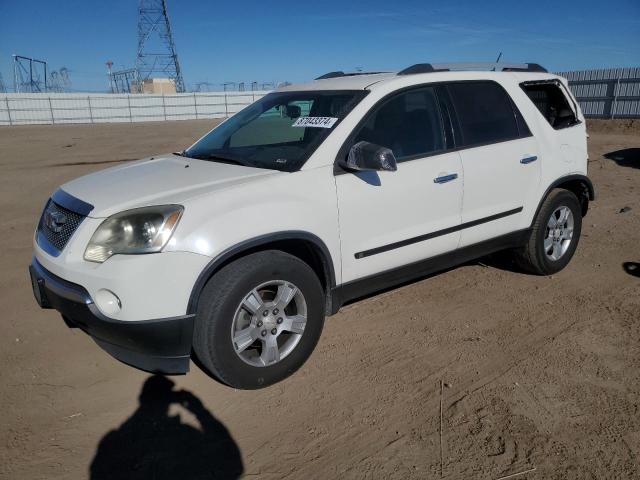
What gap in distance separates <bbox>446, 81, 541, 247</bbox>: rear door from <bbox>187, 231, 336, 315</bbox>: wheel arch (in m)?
1.30

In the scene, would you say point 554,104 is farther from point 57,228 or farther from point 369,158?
point 57,228

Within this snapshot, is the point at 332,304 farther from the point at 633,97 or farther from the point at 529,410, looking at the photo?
the point at 633,97

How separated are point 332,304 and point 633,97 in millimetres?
24248

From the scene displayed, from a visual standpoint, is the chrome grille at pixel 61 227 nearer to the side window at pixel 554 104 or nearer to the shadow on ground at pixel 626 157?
the side window at pixel 554 104

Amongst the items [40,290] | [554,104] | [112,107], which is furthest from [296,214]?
[112,107]

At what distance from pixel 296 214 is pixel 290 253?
36cm

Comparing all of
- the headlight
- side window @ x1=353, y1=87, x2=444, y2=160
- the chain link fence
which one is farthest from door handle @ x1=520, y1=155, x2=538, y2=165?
the chain link fence

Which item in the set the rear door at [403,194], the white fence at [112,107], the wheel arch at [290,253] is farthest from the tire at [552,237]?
the white fence at [112,107]

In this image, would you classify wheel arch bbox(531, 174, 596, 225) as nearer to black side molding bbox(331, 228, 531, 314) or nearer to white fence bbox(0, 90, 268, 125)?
black side molding bbox(331, 228, 531, 314)

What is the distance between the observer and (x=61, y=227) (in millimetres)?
3115

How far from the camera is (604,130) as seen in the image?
21938 mm

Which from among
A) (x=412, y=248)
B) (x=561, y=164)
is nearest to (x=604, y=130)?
(x=561, y=164)

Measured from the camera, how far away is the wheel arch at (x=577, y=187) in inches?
184

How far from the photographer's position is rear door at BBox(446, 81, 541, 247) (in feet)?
13.2
